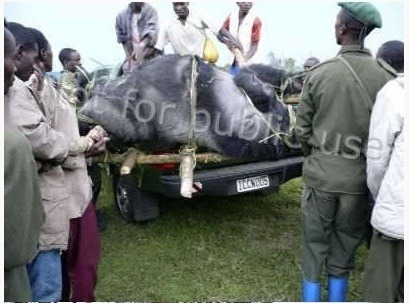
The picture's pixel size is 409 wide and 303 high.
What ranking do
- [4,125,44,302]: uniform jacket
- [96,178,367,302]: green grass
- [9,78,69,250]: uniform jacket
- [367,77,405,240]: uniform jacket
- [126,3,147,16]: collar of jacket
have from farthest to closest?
[126,3,147,16]: collar of jacket < [96,178,367,302]: green grass < [367,77,405,240]: uniform jacket < [9,78,69,250]: uniform jacket < [4,125,44,302]: uniform jacket

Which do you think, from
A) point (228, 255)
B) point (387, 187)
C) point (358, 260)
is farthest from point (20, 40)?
point (358, 260)

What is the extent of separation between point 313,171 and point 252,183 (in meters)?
1.14

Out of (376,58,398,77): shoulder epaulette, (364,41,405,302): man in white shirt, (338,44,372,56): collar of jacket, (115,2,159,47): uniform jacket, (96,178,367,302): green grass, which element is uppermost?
(115,2,159,47): uniform jacket

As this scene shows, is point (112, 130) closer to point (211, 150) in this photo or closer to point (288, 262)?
point (211, 150)

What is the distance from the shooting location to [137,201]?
15.6 feet

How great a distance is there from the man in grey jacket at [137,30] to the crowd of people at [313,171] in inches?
110

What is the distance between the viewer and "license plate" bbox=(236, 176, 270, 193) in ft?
14.3

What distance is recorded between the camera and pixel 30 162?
1938 millimetres

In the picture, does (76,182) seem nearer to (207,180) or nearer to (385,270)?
(207,180)

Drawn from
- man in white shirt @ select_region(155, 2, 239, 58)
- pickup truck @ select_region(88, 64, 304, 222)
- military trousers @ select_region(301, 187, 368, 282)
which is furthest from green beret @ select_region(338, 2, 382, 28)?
man in white shirt @ select_region(155, 2, 239, 58)

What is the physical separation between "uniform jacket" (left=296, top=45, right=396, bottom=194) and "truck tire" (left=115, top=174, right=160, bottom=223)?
196cm

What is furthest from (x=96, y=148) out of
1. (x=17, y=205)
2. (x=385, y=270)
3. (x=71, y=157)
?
(x=385, y=270)

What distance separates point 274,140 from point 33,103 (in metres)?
2.38

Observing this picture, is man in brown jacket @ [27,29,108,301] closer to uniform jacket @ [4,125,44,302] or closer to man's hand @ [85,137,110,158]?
man's hand @ [85,137,110,158]
